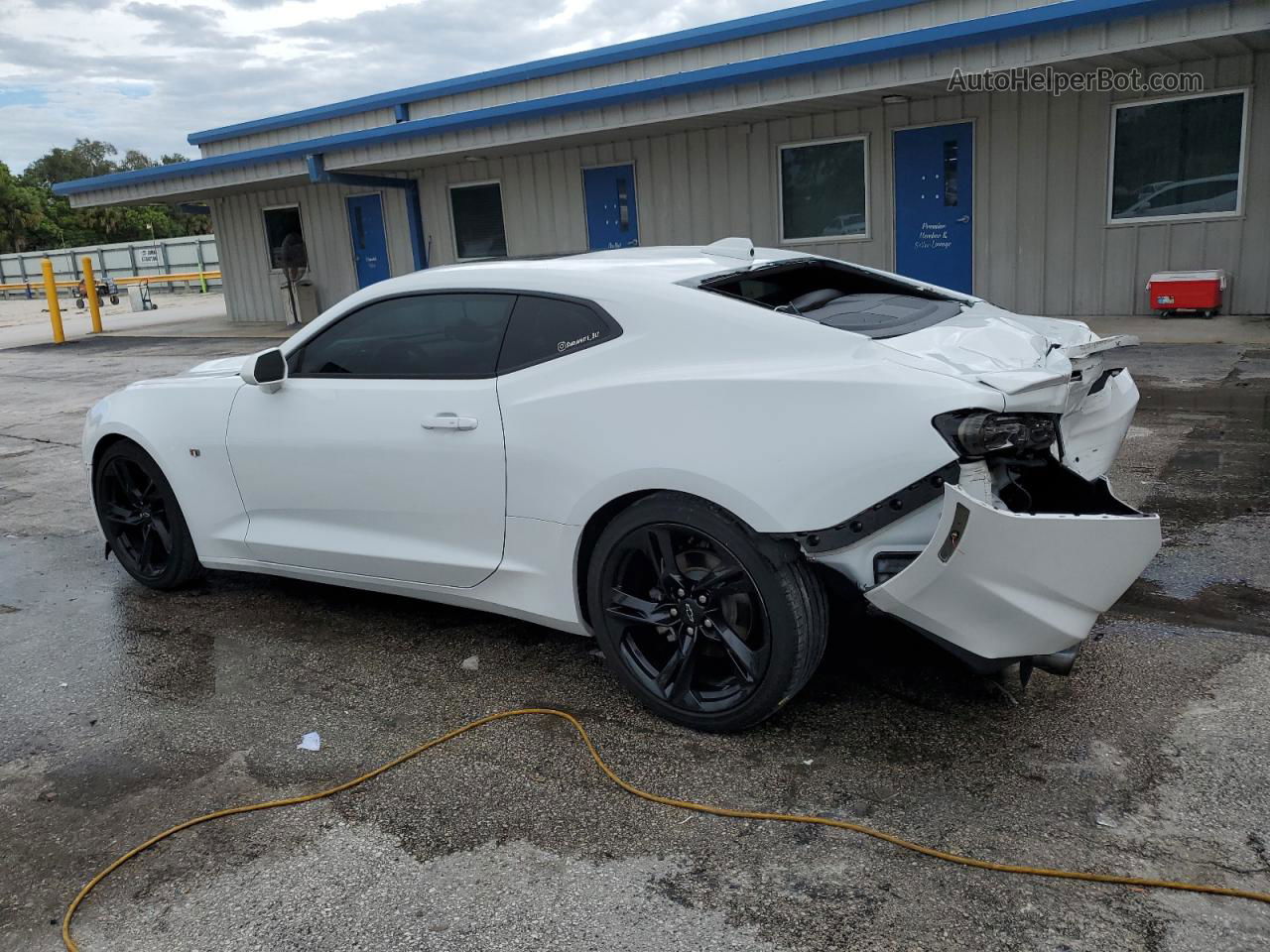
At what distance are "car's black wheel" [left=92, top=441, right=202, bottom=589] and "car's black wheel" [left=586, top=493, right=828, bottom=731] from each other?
95.7 inches

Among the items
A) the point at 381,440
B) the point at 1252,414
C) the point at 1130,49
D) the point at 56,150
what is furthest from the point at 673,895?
the point at 56,150

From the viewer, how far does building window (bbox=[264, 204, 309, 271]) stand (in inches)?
767

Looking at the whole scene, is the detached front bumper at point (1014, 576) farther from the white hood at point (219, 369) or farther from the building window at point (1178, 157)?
the building window at point (1178, 157)

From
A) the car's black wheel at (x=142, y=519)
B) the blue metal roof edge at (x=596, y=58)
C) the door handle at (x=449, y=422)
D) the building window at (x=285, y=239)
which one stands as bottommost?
the car's black wheel at (x=142, y=519)

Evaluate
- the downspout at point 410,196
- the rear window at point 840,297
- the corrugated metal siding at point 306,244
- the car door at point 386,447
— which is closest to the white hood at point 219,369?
the car door at point 386,447

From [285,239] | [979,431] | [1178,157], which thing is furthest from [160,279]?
[979,431]

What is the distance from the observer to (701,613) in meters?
3.34

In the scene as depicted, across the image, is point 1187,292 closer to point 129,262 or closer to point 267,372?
point 267,372

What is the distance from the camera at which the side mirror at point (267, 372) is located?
4.37 m

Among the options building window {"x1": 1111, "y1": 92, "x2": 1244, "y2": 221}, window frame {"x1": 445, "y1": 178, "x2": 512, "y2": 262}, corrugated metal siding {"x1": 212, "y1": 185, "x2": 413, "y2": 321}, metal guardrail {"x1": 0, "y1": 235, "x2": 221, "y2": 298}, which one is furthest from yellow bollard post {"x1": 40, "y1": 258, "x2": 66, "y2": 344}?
metal guardrail {"x1": 0, "y1": 235, "x2": 221, "y2": 298}

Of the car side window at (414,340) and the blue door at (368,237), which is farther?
the blue door at (368,237)

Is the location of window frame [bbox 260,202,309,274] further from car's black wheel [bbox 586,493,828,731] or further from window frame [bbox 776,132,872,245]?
car's black wheel [bbox 586,493,828,731]

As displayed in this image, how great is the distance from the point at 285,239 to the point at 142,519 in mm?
16165

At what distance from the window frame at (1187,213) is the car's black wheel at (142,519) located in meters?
10.9
